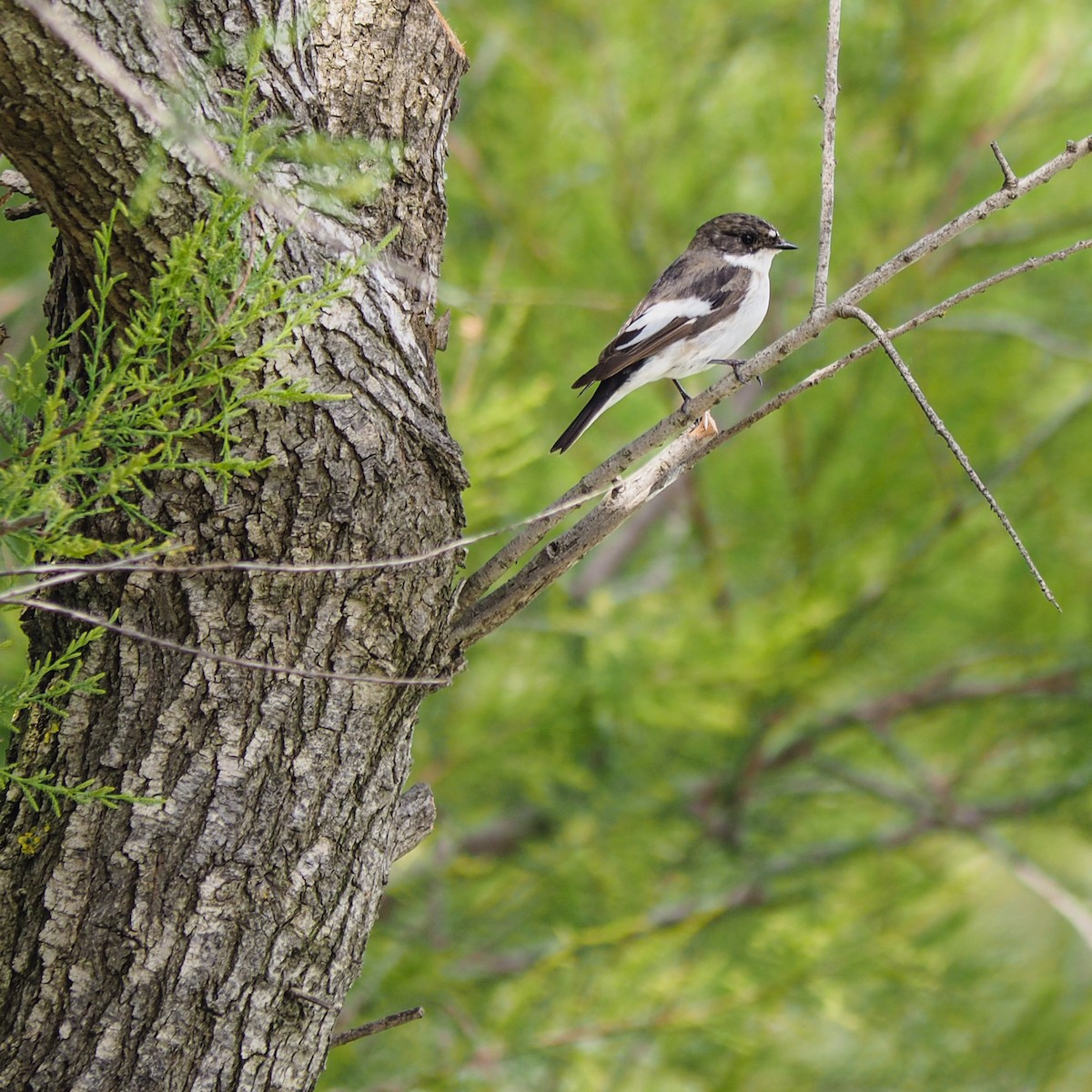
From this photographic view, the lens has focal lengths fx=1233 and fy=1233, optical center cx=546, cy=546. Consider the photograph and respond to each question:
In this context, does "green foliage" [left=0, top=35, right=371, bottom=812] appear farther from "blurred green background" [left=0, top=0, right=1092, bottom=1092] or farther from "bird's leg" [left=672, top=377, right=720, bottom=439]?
"blurred green background" [left=0, top=0, right=1092, bottom=1092]

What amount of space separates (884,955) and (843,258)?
3.60 m

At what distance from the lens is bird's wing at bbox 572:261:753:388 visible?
389 cm

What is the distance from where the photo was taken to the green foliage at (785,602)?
5895mm

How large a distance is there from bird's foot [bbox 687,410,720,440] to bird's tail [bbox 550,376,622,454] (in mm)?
665

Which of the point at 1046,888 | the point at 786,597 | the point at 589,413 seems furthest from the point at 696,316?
the point at 1046,888

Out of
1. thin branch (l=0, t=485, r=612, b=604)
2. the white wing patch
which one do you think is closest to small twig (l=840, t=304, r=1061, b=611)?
thin branch (l=0, t=485, r=612, b=604)

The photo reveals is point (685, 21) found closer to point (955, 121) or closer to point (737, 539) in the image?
point (955, 121)

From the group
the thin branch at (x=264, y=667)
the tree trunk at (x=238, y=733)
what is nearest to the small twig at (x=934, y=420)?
the tree trunk at (x=238, y=733)

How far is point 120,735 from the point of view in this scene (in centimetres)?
211

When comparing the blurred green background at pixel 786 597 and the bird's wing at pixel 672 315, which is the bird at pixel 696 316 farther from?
the blurred green background at pixel 786 597

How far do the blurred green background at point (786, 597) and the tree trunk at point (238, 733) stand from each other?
10.9 ft

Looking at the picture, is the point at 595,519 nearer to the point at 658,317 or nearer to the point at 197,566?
the point at 197,566

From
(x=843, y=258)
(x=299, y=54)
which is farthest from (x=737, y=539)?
(x=299, y=54)

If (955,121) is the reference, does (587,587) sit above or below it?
below
